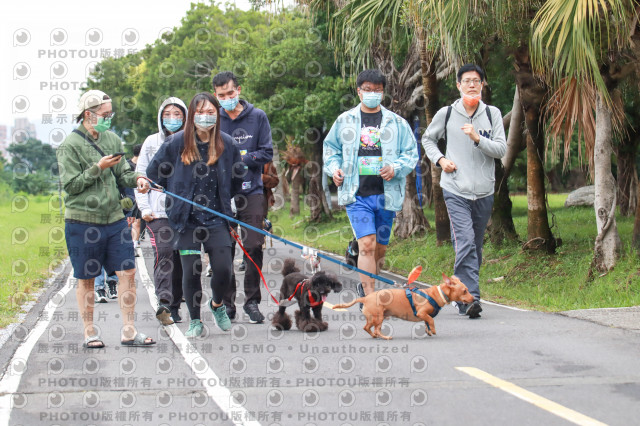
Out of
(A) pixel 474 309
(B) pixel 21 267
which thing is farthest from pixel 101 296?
(B) pixel 21 267

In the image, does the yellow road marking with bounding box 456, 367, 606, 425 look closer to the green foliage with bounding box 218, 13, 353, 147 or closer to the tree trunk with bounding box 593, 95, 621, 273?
the tree trunk with bounding box 593, 95, 621, 273

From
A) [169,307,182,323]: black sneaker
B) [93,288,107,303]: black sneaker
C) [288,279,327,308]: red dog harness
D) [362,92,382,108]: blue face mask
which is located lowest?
[93,288,107,303]: black sneaker

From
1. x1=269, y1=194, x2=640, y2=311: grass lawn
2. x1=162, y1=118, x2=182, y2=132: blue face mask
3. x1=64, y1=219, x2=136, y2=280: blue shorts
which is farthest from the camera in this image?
x1=269, y1=194, x2=640, y2=311: grass lawn

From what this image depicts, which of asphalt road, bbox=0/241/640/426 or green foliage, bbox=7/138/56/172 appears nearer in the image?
asphalt road, bbox=0/241/640/426

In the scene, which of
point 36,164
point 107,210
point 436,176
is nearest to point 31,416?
point 107,210

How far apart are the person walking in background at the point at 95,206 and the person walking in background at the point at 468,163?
10.4 feet

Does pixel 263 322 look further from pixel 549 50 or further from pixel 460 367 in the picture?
pixel 549 50

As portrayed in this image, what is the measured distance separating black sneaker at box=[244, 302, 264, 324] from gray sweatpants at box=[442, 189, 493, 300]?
6.52 ft

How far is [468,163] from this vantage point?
8.80m

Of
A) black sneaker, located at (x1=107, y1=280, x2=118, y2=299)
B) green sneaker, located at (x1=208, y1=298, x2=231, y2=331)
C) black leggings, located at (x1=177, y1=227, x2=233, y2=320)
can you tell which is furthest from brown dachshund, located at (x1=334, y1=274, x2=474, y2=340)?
black sneaker, located at (x1=107, y1=280, x2=118, y2=299)

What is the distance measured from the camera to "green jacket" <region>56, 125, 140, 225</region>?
7.09m

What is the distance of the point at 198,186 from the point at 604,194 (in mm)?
6331

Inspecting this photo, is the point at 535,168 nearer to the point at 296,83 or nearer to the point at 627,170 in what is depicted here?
the point at 627,170

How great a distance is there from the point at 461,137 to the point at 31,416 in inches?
204
